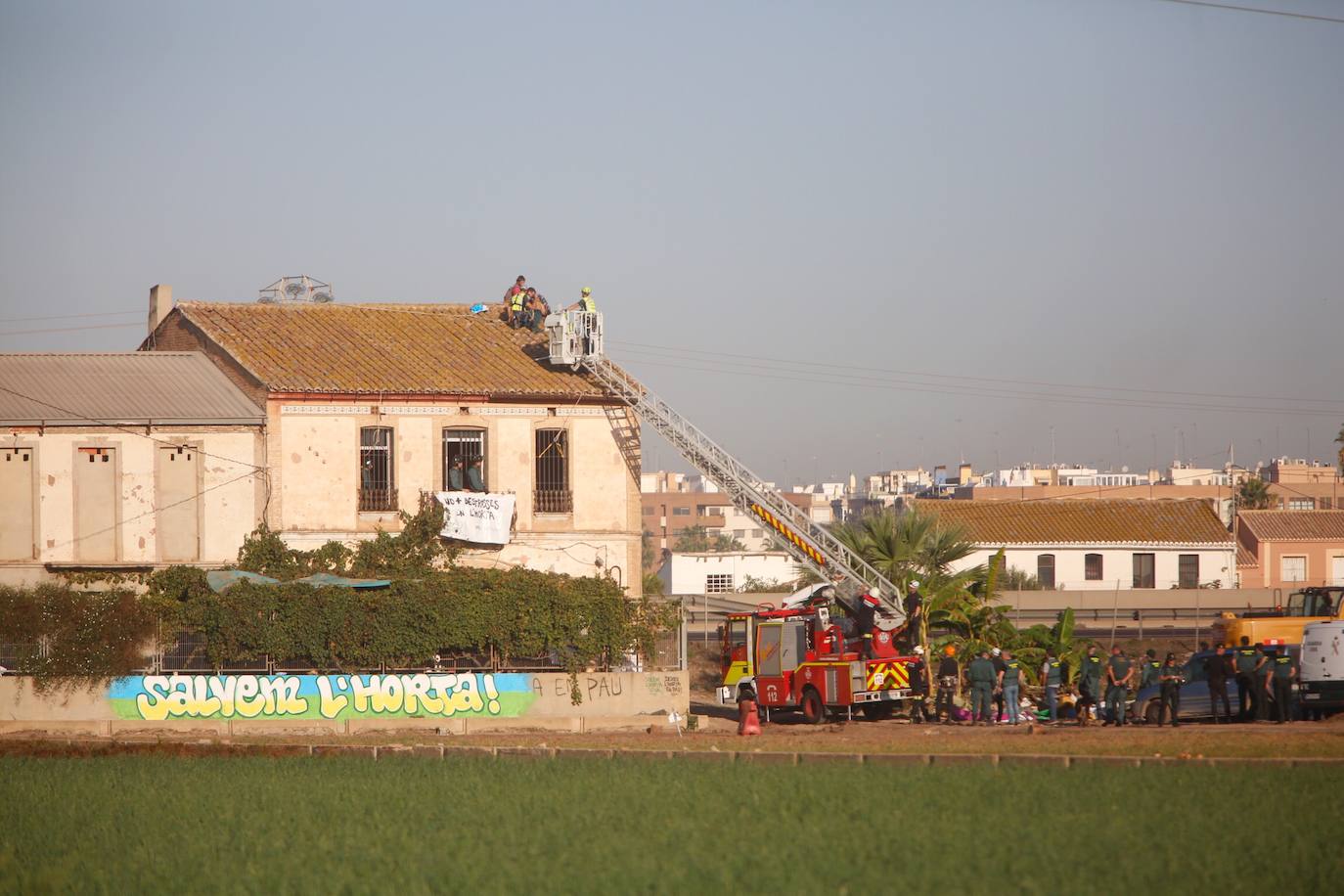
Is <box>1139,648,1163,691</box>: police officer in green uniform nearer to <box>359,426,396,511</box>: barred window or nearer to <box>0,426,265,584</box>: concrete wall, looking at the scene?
<box>359,426,396,511</box>: barred window

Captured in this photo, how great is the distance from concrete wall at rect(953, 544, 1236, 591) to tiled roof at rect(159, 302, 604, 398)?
1235 inches

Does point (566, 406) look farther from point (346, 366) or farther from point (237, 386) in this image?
point (237, 386)

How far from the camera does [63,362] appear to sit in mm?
40344

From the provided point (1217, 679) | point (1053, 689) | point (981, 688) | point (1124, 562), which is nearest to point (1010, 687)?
point (981, 688)

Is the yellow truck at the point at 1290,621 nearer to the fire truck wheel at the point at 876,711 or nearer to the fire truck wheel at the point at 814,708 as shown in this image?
the fire truck wheel at the point at 876,711

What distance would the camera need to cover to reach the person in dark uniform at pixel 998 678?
31.0m

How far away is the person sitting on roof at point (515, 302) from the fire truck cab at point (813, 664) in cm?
1270

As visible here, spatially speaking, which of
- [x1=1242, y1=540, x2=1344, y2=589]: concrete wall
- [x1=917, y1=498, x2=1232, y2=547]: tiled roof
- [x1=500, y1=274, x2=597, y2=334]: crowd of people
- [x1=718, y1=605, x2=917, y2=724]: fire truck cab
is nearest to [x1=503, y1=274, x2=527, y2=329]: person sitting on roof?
[x1=500, y1=274, x2=597, y2=334]: crowd of people

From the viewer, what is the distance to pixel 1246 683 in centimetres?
2984

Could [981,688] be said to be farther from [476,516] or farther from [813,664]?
[476,516]

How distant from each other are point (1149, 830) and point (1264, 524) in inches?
2419

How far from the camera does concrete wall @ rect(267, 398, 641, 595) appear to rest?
3812cm

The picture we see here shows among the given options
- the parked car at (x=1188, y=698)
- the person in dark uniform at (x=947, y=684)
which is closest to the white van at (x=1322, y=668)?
the parked car at (x=1188, y=698)

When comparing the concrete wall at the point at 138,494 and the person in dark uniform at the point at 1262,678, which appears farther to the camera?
the concrete wall at the point at 138,494
